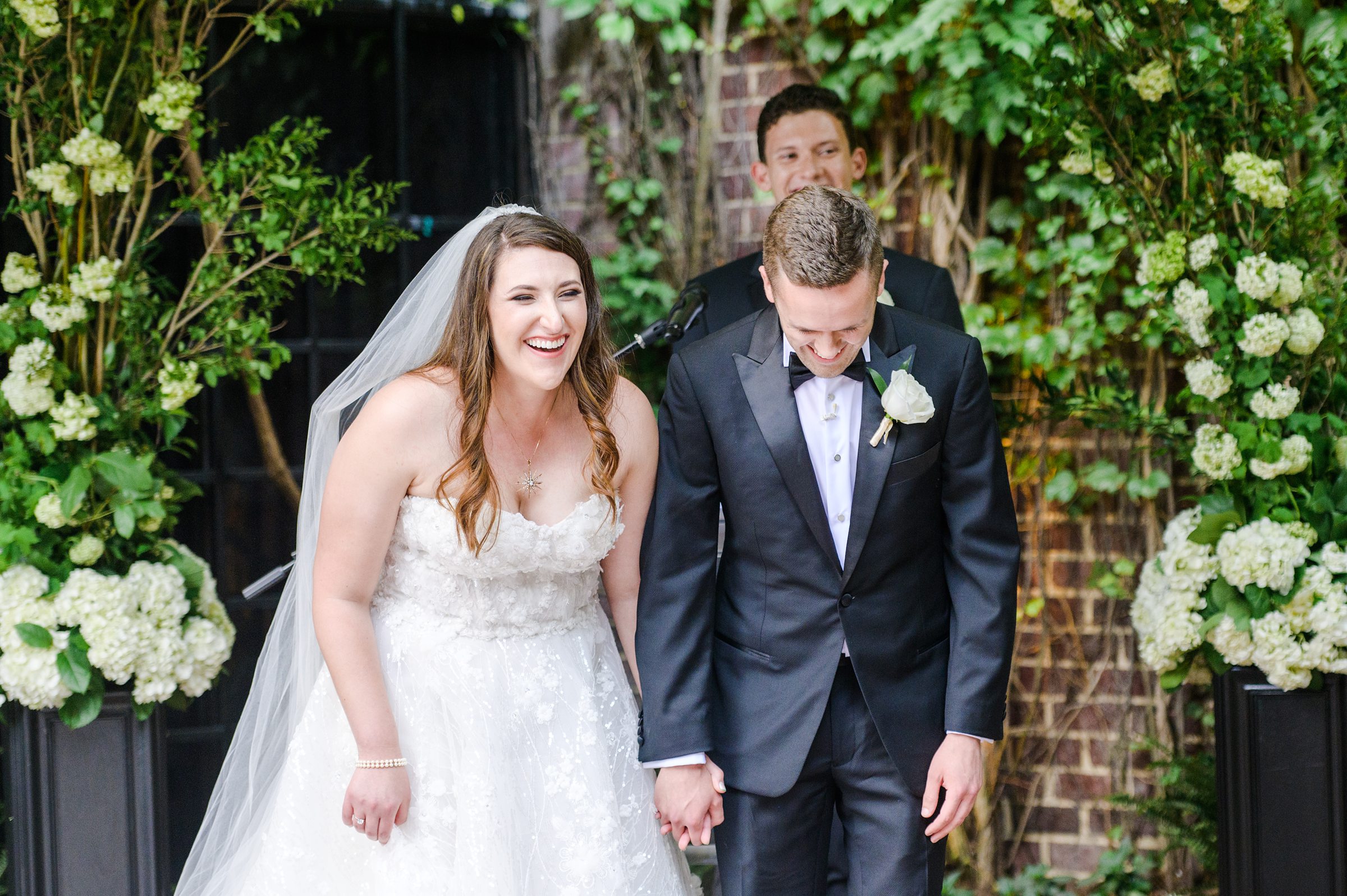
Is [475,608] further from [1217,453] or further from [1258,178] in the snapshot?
[1258,178]

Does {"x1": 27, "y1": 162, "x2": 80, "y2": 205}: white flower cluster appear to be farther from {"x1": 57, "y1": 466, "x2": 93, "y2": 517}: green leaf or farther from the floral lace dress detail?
the floral lace dress detail

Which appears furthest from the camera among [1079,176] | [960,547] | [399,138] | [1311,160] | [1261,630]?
[399,138]

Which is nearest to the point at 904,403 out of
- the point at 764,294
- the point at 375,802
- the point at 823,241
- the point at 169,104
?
the point at 823,241

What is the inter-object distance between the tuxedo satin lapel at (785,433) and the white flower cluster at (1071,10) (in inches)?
49.9

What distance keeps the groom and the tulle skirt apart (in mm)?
160

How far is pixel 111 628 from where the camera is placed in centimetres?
267

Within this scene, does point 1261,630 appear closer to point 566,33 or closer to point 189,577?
point 189,577

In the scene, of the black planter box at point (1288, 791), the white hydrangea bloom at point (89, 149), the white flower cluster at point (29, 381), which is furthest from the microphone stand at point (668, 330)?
the black planter box at point (1288, 791)

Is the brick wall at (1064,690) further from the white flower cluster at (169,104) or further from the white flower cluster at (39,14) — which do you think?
the white flower cluster at (39,14)

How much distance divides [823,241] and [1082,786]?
267 cm

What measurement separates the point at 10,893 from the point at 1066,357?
3.21 m

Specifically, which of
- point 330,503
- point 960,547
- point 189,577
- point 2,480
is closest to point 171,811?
point 189,577

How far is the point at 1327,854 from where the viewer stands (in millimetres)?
2752

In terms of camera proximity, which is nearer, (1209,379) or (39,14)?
(39,14)
